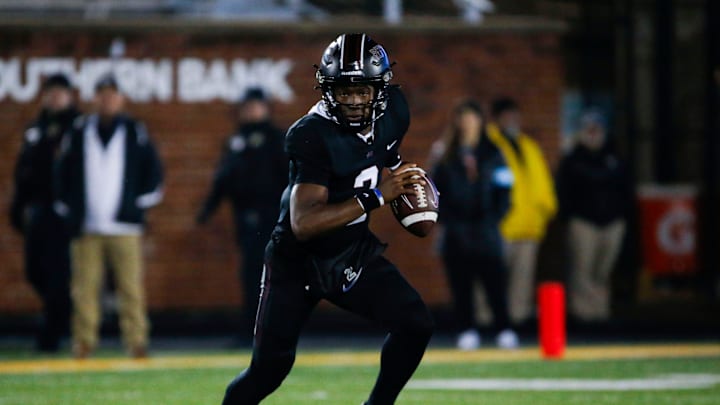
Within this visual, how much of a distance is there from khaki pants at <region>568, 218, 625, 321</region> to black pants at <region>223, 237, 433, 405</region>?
8.20 m

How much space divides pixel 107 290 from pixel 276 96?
7.82 feet

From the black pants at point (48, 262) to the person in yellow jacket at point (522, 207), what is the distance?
383cm

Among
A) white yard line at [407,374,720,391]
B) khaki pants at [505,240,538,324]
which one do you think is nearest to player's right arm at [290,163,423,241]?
white yard line at [407,374,720,391]

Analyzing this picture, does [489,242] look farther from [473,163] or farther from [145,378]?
[145,378]

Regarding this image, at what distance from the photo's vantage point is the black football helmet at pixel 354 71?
7.09 meters

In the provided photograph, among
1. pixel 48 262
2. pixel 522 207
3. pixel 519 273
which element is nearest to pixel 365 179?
pixel 48 262

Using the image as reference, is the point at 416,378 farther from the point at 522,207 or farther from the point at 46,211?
the point at 522,207

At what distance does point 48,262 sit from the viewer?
43.4 ft

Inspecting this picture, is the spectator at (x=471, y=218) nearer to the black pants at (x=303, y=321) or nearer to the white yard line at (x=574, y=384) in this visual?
the white yard line at (x=574, y=384)

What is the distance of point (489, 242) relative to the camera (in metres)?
13.5

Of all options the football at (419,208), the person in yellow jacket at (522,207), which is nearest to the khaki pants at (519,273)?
the person in yellow jacket at (522,207)

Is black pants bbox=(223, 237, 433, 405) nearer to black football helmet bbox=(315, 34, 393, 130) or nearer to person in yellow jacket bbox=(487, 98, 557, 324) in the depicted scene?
black football helmet bbox=(315, 34, 393, 130)

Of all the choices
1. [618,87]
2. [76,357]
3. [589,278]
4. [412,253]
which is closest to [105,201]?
[76,357]

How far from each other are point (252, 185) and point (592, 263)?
3.68m
